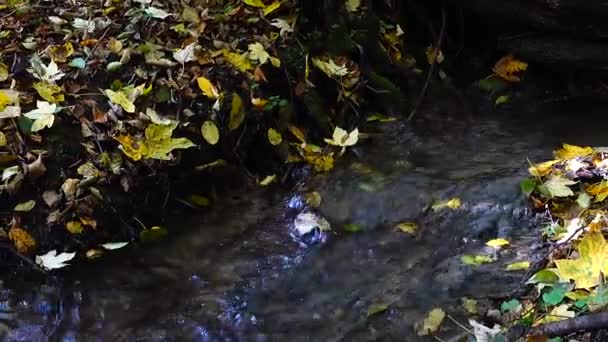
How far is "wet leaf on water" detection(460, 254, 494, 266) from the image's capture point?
301 cm

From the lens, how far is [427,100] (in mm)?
4762

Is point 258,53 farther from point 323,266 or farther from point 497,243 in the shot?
point 497,243

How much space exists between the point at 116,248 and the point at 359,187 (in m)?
1.37

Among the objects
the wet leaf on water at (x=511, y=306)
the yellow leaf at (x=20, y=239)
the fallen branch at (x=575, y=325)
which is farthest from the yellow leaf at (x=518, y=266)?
the yellow leaf at (x=20, y=239)

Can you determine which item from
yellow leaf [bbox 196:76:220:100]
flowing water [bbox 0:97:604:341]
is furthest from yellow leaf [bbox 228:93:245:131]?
flowing water [bbox 0:97:604:341]

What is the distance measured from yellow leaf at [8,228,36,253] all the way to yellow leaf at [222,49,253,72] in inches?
61.1

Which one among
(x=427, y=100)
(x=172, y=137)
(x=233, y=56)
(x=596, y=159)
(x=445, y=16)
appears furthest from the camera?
(x=445, y=16)

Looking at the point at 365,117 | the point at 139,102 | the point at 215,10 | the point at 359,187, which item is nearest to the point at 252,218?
the point at 359,187

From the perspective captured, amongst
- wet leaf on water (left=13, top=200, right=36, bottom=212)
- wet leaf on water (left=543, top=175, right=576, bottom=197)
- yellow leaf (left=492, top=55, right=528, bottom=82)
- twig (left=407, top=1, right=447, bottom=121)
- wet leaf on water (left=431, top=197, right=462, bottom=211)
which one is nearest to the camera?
wet leaf on water (left=543, top=175, right=576, bottom=197)

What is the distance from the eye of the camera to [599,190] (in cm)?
319

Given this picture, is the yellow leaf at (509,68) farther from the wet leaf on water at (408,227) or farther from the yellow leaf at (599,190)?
the wet leaf on water at (408,227)

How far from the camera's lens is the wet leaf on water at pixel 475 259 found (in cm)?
301

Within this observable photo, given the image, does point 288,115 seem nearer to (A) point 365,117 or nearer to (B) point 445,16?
(A) point 365,117

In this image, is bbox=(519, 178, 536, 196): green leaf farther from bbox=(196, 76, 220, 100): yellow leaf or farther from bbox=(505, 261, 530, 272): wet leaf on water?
bbox=(196, 76, 220, 100): yellow leaf
